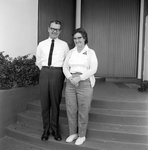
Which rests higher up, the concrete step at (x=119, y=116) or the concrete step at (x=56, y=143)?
the concrete step at (x=119, y=116)

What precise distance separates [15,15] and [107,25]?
3.12m

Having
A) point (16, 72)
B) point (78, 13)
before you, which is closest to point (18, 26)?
point (16, 72)

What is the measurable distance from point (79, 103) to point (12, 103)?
1.46 metres

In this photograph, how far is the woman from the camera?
244cm

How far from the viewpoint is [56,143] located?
8.80 ft

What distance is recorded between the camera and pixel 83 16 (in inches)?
234

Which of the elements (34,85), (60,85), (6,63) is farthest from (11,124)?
(60,85)

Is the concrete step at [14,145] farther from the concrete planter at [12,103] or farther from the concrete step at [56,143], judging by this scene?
the concrete planter at [12,103]

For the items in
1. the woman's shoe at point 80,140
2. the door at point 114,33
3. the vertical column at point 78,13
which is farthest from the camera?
the vertical column at point 78,13

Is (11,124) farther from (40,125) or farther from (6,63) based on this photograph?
(6,63)

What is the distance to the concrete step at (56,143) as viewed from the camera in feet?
8.25

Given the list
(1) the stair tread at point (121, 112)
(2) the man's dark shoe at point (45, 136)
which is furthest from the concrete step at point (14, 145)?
(1) the stair tread at point (121, 112)

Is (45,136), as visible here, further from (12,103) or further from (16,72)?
(16,72)

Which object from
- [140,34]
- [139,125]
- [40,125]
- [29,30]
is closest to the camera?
[139,125]
